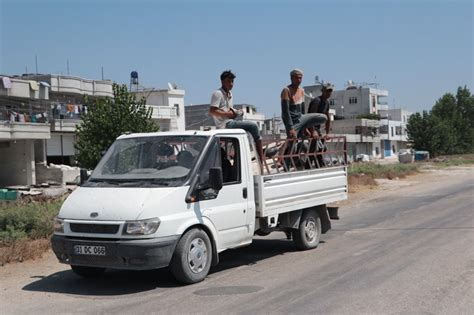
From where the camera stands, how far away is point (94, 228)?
712cm

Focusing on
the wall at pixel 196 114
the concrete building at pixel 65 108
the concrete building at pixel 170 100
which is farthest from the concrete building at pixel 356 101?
the concrete building at pixel 65 108

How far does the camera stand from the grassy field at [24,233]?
9594 millimetres

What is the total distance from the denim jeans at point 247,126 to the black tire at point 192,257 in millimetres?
1982

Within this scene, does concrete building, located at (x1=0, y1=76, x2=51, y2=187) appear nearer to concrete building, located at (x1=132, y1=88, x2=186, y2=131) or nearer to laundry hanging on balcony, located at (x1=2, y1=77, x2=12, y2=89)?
laundry hanging on balcony, located at (x1=2, y1=77, x2=12, y2=89)

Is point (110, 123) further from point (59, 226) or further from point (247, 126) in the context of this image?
point (59, 226)

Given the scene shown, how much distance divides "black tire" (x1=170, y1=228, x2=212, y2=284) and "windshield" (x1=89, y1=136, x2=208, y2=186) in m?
0.73

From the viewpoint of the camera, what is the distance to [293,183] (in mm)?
9508

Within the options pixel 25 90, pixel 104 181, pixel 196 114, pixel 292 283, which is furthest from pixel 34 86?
pixel 292 283

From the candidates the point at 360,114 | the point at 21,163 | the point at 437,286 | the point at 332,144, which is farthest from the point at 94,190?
the point at 360,114

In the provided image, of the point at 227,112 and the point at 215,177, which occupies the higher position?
the point at 227,112

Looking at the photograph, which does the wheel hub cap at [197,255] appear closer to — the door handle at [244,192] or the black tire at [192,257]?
the black tire at [192,257]

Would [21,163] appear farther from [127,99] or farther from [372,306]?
[372,306]

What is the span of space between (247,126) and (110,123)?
81.1 ft

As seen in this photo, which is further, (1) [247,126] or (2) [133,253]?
(1) [247,126]
